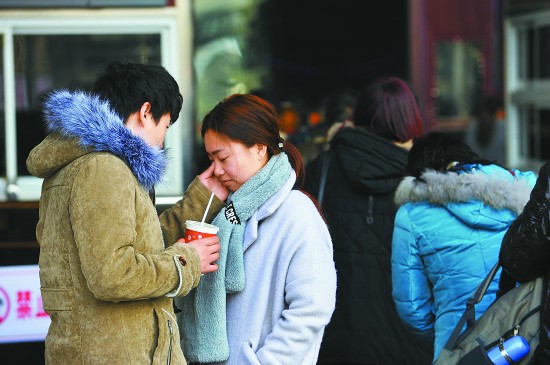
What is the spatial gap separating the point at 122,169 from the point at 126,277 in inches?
11.9

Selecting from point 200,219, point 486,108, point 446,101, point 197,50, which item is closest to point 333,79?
Result: point 446,101

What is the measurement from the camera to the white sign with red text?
4348 millimetres

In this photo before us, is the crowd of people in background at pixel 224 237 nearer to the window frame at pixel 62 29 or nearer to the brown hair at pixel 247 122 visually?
the brown hair at pixel 247 122

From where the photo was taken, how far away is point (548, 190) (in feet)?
7.55

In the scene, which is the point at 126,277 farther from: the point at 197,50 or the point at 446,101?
the point at 446,101

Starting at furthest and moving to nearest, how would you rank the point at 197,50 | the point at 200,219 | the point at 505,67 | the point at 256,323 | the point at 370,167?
the point at 505,67, the point at 197,50, the point at 370,167, the point at 200,219, the point at 256,323

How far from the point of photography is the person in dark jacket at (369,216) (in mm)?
4000

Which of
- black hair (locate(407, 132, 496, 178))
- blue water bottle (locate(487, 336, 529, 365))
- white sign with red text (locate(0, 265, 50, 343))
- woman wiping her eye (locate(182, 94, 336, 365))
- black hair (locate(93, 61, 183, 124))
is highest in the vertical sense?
black hair (locate(93, 61, 183, 124))

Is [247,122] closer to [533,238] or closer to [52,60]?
[533,238]

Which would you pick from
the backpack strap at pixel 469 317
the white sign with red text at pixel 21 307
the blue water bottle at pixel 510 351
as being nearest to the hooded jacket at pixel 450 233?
the backpack strap at pixel 469 317

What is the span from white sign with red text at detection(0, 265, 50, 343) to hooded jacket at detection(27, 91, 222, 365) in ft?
6.70

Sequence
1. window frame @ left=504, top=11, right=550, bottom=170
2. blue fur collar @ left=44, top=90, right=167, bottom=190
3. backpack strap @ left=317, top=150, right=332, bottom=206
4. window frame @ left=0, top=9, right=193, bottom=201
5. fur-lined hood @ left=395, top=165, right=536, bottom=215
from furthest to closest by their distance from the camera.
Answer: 1. window frame @ left=504, top=11, right=550, bottom=170
2. window frame @ left=0, top=9, right=193, bottom=201
3. backpack strap @ left=317, top=150, right=332, bottom=206
4. fur-lined hood @ left=395, top=165, right=536, bottom=215
5. blue fur collar @ left=44, top=90, right=167, bottom=190

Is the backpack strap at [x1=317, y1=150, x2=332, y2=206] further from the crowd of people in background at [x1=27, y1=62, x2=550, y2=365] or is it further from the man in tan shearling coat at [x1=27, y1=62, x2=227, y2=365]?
the man in tan shearling coat at [x1=27, y1=62, x2=227, y2=365]

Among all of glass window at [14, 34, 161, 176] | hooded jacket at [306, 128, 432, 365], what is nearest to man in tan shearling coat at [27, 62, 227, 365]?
hooded jacket at [306, 128, 432, 365]
